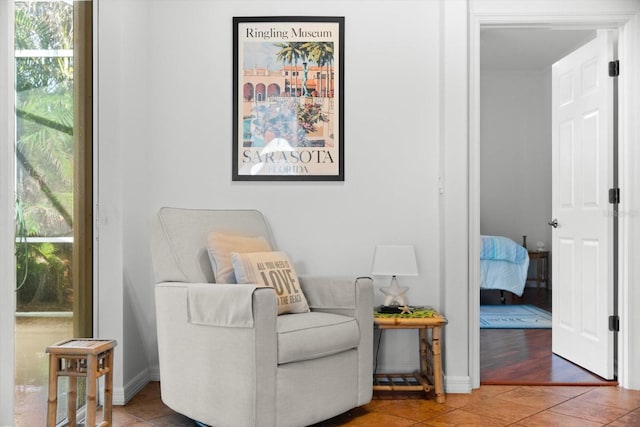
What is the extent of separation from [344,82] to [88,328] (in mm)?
1940

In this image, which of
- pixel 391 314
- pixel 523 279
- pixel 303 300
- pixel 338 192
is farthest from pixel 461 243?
pixel 523 279

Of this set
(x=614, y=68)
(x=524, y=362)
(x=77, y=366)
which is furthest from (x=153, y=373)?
(x=614, y=68)

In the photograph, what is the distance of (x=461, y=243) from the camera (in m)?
3.18

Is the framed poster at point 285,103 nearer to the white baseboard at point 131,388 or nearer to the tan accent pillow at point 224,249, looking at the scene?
the tan accent pillow at point 224,249

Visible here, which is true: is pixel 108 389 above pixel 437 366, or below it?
above

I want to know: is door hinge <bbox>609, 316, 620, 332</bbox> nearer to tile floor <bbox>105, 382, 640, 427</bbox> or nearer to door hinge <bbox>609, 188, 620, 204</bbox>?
tile floor <bbox>105, 382, 640, 427</bbox>

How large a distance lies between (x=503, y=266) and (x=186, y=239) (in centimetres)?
396

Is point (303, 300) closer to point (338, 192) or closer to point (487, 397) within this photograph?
point (338, 192)

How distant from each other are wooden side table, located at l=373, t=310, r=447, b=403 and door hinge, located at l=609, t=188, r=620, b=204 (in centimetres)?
126

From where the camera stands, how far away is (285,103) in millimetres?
3400

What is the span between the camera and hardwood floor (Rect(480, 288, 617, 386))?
3346 millimetres

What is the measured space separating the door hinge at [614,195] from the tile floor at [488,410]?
107cm

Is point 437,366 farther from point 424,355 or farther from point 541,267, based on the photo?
point 541,267

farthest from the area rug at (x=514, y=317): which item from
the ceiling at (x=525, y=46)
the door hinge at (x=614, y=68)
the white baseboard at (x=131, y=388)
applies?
the white baseboard at (x=131, y=388)
